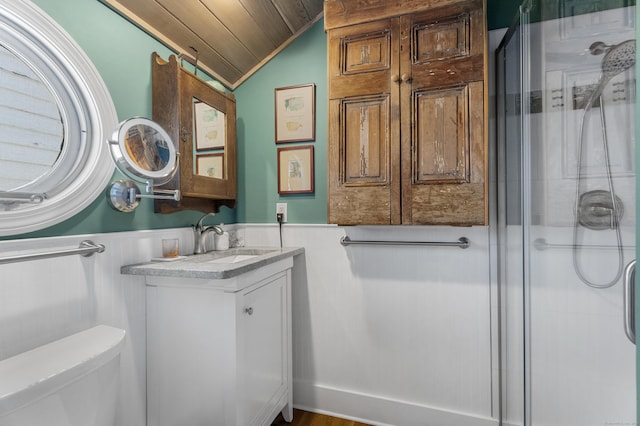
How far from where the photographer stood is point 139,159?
1253mm

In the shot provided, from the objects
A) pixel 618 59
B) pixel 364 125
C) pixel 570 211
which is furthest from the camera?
pixel 364 125

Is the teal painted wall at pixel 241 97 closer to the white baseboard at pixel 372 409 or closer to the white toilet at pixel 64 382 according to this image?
the white toilet at pixel 64 382

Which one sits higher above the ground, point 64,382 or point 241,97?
point 241,97

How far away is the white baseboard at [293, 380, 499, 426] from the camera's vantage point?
166 centimetres

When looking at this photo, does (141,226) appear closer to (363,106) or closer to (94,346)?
(94,346)

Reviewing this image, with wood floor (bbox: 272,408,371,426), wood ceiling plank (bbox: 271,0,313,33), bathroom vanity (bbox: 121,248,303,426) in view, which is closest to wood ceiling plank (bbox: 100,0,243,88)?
wood ceiling plank (bbox: 271,0,313,33)

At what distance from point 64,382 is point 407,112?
157 cm

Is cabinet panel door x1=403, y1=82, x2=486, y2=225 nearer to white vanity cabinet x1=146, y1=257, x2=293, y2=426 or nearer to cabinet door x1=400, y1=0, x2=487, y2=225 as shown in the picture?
cabinet door x1=400, y1=0, x2=487, y2=225

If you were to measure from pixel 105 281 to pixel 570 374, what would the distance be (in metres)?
1.69

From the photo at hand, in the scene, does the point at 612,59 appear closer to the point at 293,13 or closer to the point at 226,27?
the point at 293,13

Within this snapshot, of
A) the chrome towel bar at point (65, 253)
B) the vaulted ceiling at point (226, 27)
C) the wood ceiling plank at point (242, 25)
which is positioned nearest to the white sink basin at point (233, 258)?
the chrome towel bar at point (65, 253)

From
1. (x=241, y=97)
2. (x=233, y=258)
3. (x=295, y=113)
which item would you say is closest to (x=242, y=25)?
(x=241, y=97)

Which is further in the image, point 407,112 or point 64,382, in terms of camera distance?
point 407,112

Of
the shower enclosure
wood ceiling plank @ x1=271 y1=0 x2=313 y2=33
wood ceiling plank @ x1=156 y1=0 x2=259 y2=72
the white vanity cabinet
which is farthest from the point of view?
wood ceiling plank @ x1=271 y1=0 x2=313 y2=33
